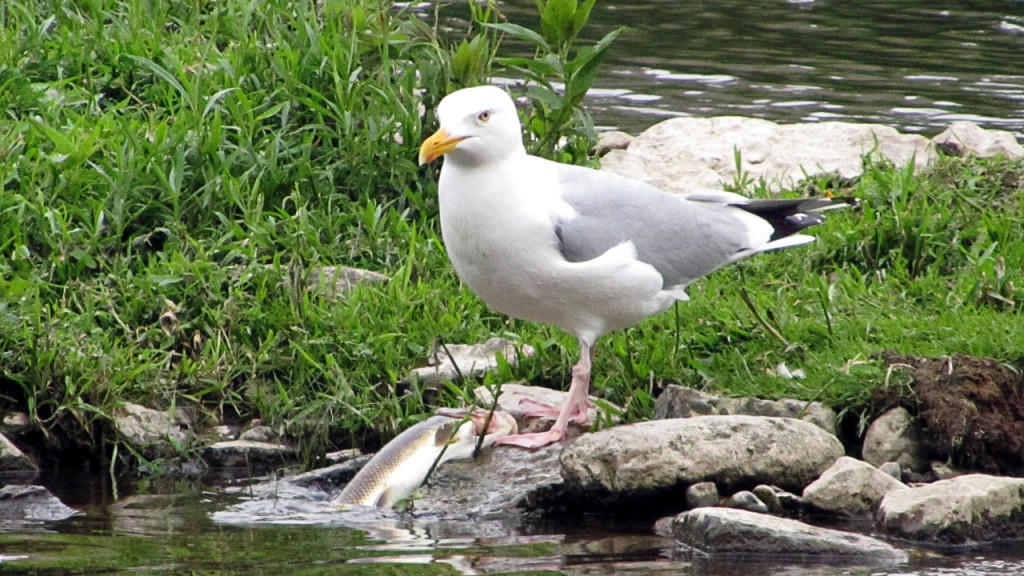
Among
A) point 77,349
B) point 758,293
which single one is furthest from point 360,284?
point 758,293

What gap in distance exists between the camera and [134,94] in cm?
805

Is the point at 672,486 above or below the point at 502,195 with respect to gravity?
below

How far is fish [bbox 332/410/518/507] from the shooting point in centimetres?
549

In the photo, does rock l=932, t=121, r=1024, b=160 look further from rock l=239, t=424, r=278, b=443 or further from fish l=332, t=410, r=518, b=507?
rock l=239, t=424, r=278, b=443

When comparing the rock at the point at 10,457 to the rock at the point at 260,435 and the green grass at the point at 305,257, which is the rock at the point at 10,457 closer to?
the green grass at the point at 305,257

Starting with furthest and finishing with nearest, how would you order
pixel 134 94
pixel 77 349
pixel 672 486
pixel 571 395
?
pixel 134 94 < pixel 77 349 < pixel 571 395 < pixel 672 486

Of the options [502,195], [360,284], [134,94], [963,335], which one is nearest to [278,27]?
[134,94]

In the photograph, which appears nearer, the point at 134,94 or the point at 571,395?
the point at 571,395

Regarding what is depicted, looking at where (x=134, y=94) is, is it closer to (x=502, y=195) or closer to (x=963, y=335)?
(x=502, y=195)

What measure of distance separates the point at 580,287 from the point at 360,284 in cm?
149

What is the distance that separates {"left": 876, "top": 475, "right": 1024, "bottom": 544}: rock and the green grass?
0.88 m

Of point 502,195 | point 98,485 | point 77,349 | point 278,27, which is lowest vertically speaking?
point 98,485

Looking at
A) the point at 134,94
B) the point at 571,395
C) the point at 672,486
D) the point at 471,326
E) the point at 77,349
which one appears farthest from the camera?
the point at 134,94

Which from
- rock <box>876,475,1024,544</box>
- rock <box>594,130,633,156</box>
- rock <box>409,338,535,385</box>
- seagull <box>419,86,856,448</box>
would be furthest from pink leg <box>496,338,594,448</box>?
rock <box>594,130,633,156</box>
